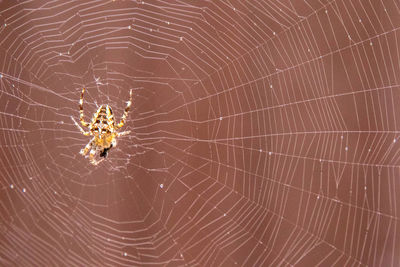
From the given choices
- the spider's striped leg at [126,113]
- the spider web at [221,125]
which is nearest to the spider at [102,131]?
the spider's striped leg at [126,113]

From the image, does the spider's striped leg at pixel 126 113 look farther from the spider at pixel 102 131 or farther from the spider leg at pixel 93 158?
the spider leg at pixel 93 158

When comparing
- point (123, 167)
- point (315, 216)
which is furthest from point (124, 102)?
point (315, 216)

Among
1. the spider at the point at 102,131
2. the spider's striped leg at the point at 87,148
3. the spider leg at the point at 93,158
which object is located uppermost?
the spider at the point at 102,131

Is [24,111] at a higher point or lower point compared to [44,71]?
lower

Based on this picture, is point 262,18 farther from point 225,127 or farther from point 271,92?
point 225,127

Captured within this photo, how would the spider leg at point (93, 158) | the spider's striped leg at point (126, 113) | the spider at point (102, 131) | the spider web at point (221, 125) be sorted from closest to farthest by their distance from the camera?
1. the spider web at point (221, 125)
2. the spider's striped leg at point (126, 113)
3. the spider leg at point (93, 158)
4. the spider at point (102, 131)

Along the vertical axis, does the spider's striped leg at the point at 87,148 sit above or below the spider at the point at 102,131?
below
